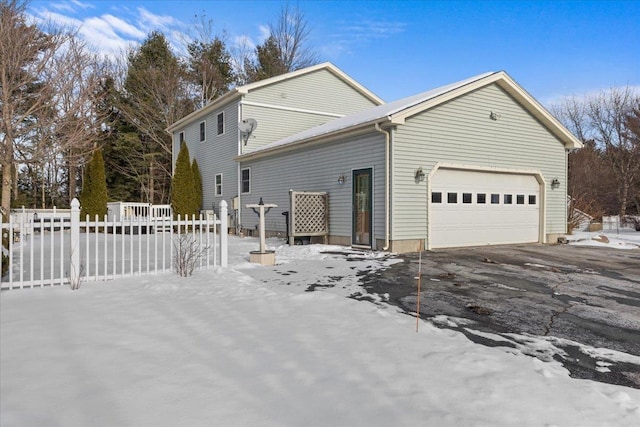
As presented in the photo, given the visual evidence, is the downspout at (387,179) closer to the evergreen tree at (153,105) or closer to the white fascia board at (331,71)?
the white fascia board at (331,71)

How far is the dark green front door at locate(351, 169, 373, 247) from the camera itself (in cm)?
1047

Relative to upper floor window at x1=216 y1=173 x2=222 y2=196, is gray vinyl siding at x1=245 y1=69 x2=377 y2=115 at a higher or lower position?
higher

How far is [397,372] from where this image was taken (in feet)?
9.49

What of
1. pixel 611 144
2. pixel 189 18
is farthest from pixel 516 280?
pixel 189 18

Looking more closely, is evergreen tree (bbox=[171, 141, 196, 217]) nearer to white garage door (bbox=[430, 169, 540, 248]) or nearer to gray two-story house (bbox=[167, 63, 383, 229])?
gray two-story house (bbox=[167, 63, 383, 229])

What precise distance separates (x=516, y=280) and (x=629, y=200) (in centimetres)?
2551

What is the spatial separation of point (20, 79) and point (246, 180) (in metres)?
8.12

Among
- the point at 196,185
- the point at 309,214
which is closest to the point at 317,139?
the point at 309,214

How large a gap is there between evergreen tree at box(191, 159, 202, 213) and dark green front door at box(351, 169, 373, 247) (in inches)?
408

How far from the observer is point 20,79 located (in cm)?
1331

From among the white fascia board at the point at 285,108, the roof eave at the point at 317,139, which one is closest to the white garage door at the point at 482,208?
the roof eave at the point at 317,139

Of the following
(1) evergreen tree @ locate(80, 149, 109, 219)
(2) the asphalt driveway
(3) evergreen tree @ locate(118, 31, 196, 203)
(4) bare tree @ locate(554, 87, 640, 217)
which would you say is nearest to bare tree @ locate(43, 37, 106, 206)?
(1) evergreen tree @ locate(80, 149, 109, 219)

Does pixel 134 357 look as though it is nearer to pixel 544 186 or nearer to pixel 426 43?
pixel 544 186

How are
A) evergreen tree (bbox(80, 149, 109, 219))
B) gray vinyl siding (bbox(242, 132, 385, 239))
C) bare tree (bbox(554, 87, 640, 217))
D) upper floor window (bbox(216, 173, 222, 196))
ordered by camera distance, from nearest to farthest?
gray vinyl siding (bbox(242, 132, 385, 239)) → evergreen tree (bbox(80, 149, 109, 219)) → upper floor window (bbox(216, 173, 222, 196)) → bare tree (bbox(554, 87, 640, 217))
